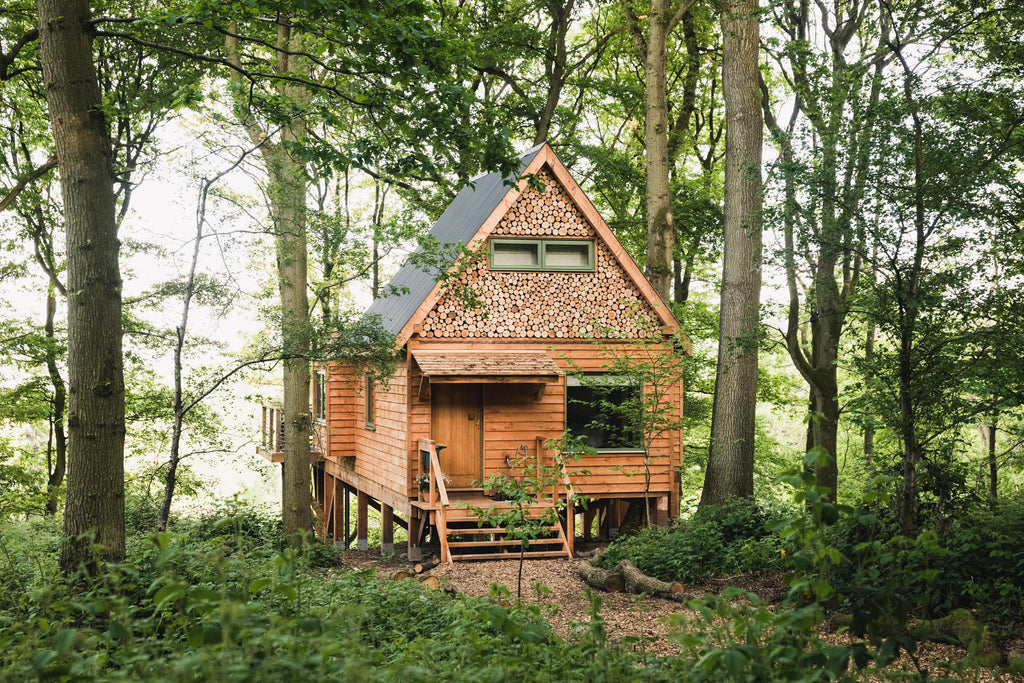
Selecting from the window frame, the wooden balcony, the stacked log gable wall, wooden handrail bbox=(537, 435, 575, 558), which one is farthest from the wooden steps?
the wooden balcony

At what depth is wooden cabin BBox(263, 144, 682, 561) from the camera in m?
13.3

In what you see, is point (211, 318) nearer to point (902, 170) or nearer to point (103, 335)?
point (103, 335)

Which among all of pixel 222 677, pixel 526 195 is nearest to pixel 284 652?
pixel 222 677

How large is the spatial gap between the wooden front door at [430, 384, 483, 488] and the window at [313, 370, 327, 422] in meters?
6.18

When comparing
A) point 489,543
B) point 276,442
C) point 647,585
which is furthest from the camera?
point 276,442

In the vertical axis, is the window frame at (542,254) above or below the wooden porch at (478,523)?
above

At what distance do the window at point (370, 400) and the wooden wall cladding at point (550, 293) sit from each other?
3.23m

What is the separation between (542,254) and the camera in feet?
45.8

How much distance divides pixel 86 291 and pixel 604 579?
653cm

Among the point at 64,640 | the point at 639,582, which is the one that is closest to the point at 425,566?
the point at 639,582

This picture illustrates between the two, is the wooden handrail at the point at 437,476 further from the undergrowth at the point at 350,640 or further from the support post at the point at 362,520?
the undergrowth at the point at 350,640

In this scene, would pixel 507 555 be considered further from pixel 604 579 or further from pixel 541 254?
pixel 541 254

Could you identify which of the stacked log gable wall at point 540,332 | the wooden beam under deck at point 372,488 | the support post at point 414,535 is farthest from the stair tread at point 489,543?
the stacked log gable wall at point 540,332

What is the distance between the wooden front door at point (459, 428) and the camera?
45.8 feet
